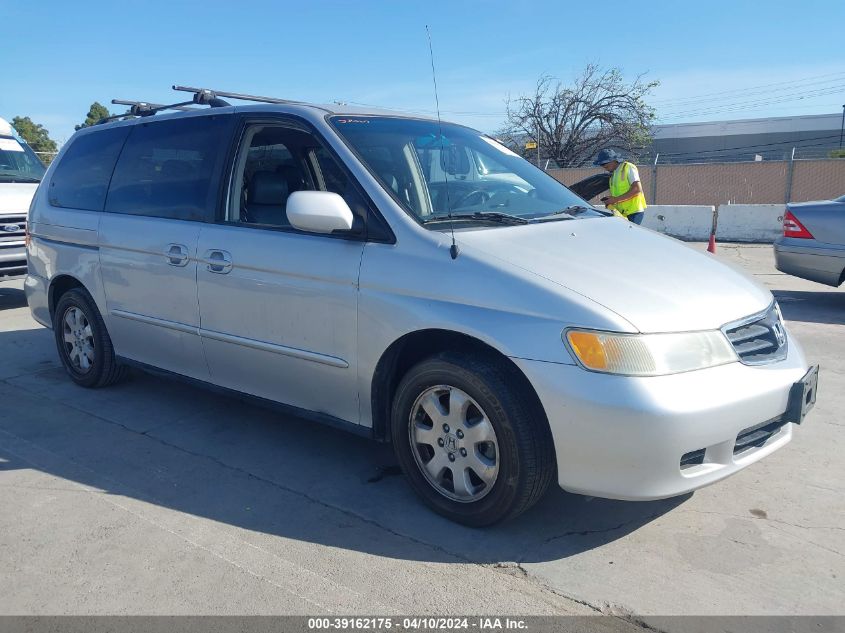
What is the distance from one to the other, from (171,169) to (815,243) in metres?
6.82

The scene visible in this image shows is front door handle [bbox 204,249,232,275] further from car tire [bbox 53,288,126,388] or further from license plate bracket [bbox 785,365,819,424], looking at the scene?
license plate bracket [bbox 785,365,819,424]

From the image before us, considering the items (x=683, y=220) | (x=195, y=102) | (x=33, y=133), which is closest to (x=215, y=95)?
(x=195, y=102)

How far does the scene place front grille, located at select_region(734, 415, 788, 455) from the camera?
302 cm

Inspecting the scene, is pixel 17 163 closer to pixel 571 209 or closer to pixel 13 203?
pixel 13 203

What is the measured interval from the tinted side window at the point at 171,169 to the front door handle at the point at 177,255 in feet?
0.61

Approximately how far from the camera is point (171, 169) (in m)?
4.53

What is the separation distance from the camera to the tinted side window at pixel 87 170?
5.02m

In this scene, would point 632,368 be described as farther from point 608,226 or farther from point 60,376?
point 60,376

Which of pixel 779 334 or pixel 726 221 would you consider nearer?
pixel 779 334

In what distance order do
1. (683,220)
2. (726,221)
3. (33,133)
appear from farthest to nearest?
(33,133) < (683,220) < (726,221)

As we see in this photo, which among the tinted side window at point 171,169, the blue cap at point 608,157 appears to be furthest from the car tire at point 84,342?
the blue cap at point 608,157

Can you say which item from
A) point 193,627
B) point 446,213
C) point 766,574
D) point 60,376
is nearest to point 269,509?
point 193,627

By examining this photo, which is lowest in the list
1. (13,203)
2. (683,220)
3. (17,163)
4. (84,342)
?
(683,220)

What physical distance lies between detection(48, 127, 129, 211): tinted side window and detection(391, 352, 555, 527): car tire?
2.94 m
